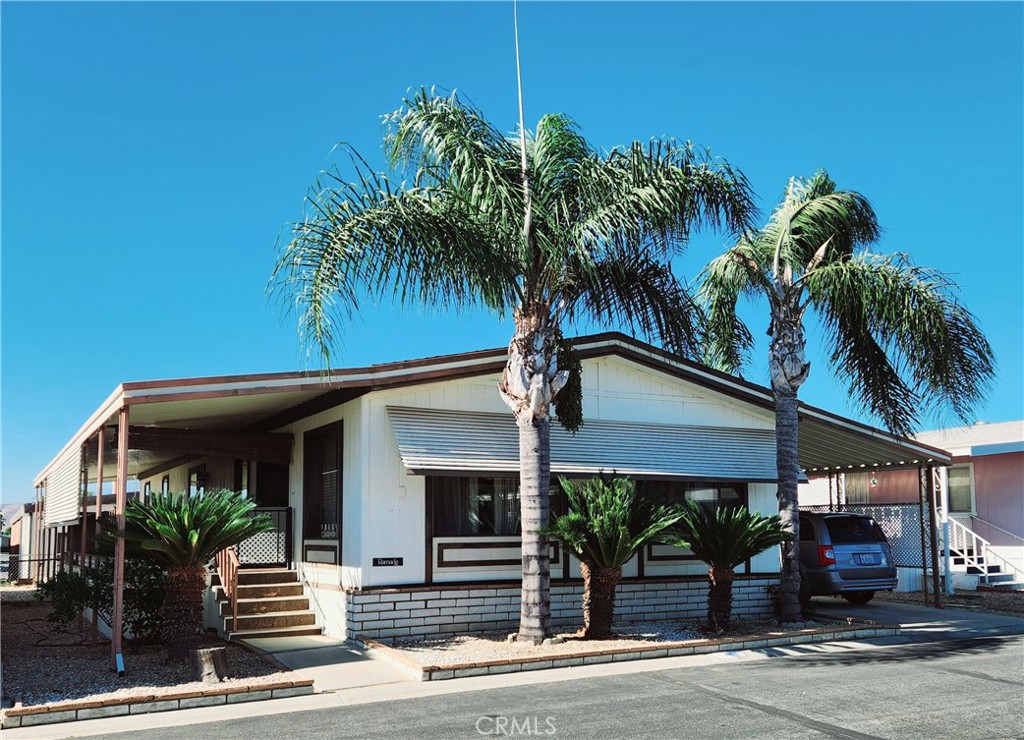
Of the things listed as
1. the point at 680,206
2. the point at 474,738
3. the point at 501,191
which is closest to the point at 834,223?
the point at 680,206

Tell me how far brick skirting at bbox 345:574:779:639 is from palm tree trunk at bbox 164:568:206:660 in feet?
6.69

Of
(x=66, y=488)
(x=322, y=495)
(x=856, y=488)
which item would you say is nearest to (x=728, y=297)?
(x=322, y=495)

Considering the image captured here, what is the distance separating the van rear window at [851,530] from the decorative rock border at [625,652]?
2275 millimetres

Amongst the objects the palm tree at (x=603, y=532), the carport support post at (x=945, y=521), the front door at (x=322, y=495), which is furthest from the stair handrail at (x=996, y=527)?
the front door at (x=322, y=495)

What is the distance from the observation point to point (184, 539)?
31.3 ft

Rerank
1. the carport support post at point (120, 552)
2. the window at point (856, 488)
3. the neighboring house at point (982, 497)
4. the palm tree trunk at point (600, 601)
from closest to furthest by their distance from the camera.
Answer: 1. the carport support post at point (120, 552)
2. the palm tree trunk at point (600, 601)
3. the neighboring house at point (982, 497)
4. the window at point (856, 488)

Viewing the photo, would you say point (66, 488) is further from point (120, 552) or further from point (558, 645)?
point (558, 645)

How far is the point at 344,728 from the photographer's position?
7281 millimetres

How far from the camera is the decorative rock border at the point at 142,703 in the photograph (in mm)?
7532

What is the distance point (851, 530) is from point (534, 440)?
6634 millimetres

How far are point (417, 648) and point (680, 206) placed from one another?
6.07 meters

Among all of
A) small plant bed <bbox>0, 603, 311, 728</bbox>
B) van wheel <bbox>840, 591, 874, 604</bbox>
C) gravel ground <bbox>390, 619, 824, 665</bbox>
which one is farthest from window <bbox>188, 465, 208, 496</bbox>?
van wheel <bbox>840, 591, 874, 604</bbox>

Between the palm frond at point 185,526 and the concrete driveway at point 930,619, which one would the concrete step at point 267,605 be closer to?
the palm frond at point 185,526

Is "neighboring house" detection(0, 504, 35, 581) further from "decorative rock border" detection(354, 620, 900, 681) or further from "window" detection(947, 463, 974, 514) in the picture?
"window" detection(947, 463, 974, 514)
